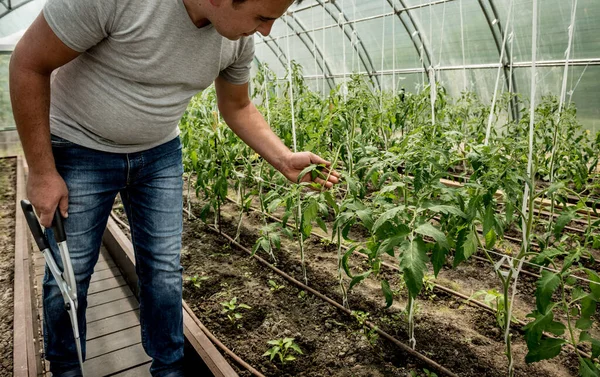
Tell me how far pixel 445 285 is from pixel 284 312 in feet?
3.32

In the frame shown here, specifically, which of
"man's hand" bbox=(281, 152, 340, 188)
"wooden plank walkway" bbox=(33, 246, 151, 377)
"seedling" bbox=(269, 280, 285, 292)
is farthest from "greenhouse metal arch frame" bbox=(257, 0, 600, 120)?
"man's hand" bbox=(281, 152, 340, 188)

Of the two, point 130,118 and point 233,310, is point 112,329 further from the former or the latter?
point 130,118

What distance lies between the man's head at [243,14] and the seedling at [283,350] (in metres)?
1.33

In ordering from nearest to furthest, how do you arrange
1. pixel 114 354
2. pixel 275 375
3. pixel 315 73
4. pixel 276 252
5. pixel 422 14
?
pixel 275 375, pixel 114 354, pixel 276 252, pixel 422 14, pixel 315 73

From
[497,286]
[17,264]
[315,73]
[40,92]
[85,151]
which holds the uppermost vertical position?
[315,73]

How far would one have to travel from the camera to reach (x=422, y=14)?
7188mm

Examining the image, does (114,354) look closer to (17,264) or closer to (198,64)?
(17,264)

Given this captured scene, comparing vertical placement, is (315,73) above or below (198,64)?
above

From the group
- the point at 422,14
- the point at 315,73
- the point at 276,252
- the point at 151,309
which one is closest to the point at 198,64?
the point at 151,309

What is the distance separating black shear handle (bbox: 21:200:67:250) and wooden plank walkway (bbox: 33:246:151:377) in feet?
3.05

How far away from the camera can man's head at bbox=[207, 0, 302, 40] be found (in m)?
1.12

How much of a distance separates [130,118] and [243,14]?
0.49 m

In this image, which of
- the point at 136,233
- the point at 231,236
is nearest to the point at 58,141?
the point at 136,233

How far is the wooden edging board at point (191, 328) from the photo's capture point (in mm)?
1755
